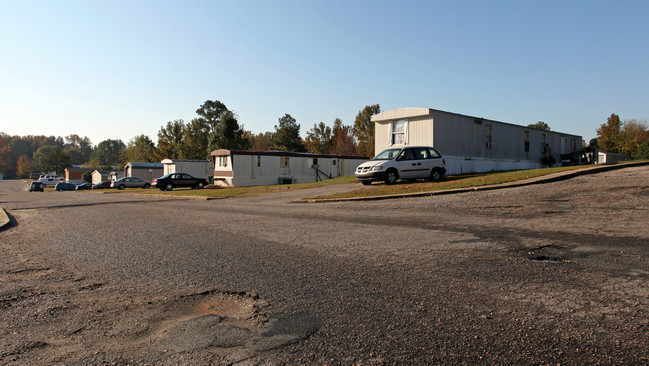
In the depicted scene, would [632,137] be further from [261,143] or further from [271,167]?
[261,143]

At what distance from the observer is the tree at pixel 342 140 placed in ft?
210

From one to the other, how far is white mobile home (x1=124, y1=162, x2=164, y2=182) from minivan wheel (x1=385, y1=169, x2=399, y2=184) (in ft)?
157

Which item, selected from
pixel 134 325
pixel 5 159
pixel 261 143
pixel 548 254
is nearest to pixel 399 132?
pixel 548 254

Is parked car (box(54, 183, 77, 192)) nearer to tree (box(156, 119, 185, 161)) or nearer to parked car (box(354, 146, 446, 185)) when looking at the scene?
tree (box(156, 119, 185, 161))

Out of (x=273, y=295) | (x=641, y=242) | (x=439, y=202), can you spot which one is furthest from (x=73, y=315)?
(x=439, y=202)

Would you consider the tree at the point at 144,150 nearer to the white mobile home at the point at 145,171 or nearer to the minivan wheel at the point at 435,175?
the white mobile home at the point at 145,171

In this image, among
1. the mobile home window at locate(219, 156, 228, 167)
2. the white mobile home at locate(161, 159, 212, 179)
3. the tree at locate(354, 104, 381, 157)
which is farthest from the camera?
the tree at locate(354, 104, 381, 157)

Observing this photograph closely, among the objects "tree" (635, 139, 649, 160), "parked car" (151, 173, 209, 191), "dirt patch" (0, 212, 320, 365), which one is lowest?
"dirt patch" (0, 212, 320, 365)

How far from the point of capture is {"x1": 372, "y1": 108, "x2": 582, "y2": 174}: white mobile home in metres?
22.0

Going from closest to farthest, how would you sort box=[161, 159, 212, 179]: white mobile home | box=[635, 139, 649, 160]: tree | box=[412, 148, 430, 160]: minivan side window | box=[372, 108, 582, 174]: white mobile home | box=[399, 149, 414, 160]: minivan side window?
box=[399, 149, 414, 160]: minivan side window → box=[412, 148, 430, 160]: minivan side window → box=[372, 108, 582, 174]: white mobile home → box=[635, 139, 649, 160]: tree → box=[161, 159, 212, 179]: white mobile home

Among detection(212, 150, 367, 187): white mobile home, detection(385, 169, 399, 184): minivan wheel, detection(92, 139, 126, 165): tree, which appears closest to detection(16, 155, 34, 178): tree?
detection(92, 139, 126, 165): tree

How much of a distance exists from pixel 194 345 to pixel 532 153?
95.6ft

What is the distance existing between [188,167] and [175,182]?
1214cm

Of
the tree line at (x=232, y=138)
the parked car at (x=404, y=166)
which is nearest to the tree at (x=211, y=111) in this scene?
the tree line at (x=232, y=138)
